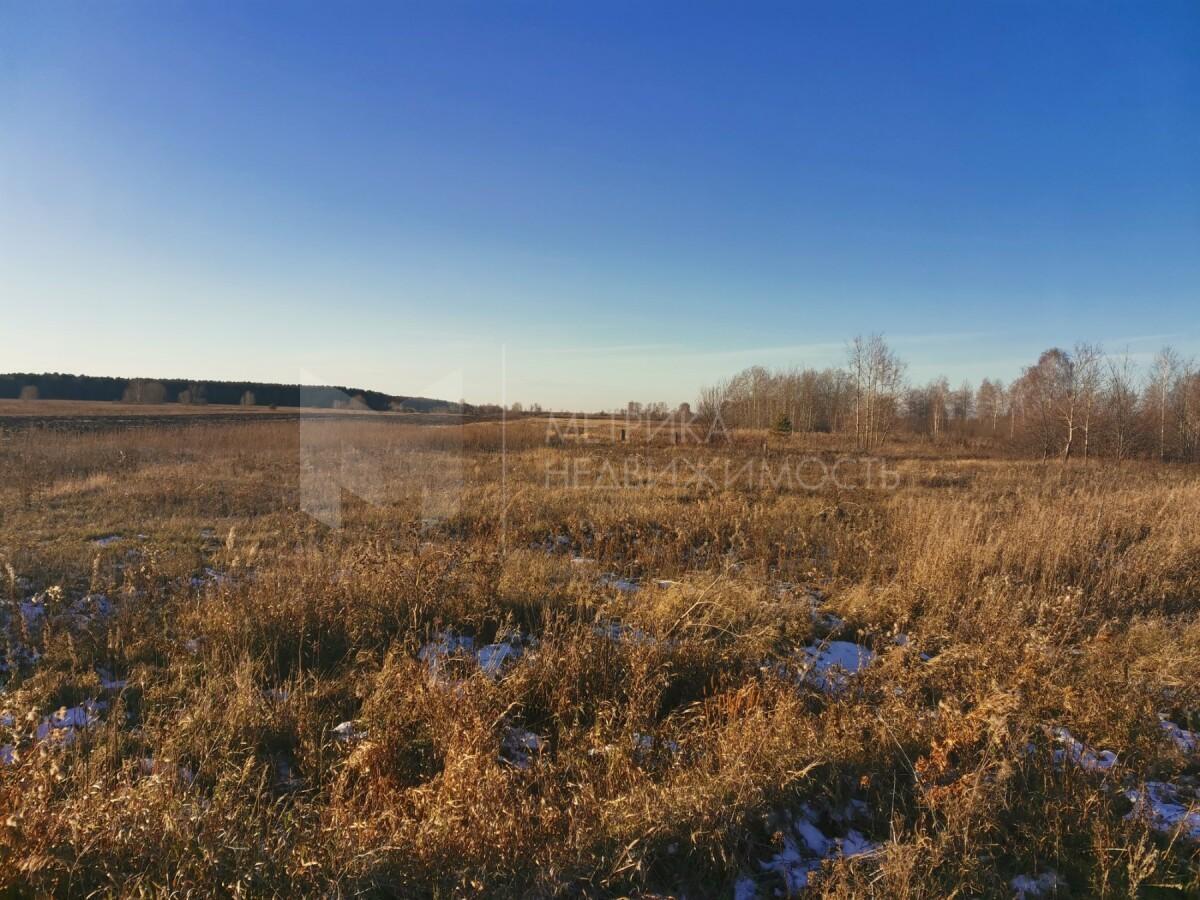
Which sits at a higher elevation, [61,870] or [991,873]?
[61,870]

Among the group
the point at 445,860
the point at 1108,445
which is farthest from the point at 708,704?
the point at 1108,445

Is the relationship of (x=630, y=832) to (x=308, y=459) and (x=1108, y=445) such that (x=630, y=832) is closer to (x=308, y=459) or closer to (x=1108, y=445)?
(x=308, y=459)

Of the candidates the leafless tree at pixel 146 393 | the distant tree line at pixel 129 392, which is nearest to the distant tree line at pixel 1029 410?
the distant tree line at pixel 129 392

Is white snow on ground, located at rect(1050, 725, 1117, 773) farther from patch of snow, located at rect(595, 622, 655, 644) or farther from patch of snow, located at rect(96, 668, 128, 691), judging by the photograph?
patch of snow, located at rect(96, 668, 128, 691)

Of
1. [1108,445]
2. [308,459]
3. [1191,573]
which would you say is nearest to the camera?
[1191,573]

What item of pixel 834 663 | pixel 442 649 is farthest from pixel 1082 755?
pixel 442 649

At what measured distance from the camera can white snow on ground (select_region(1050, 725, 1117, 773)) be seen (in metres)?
3.00

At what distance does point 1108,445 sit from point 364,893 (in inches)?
1723

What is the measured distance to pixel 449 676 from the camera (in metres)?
3.71

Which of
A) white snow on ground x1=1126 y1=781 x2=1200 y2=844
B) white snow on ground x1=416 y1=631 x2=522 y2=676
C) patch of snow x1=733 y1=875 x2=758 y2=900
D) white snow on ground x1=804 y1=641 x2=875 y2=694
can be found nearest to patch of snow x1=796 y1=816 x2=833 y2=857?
patch of snow x1=733 y1=875 x2=758 y2=900

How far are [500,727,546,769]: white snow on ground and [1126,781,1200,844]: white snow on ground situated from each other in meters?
2.95

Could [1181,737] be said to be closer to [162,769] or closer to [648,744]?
[648,744]

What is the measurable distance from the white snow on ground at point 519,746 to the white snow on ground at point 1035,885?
7.20 ft

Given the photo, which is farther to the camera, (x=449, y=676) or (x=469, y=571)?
(x=469, y=571)
